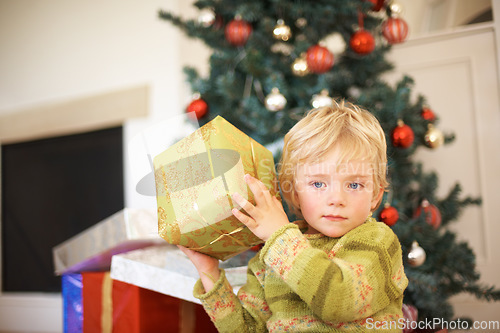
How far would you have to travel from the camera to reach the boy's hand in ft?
1.81

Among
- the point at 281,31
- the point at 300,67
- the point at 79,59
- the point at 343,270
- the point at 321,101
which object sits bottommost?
the point at 343,270

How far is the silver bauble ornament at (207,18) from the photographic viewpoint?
1114 millimetres

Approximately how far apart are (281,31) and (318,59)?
141mm

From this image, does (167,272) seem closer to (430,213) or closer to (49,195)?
(430,213)

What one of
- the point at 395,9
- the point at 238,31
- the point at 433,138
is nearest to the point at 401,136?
the point at 433,138

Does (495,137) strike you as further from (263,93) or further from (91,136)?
(91,136)

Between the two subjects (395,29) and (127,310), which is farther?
(395,29)

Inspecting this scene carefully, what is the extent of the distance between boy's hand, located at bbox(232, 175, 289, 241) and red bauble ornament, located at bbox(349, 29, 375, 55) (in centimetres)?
66

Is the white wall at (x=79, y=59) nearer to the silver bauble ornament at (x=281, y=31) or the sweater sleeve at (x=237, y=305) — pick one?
the silver bauble ornament at (x=281, y=31)

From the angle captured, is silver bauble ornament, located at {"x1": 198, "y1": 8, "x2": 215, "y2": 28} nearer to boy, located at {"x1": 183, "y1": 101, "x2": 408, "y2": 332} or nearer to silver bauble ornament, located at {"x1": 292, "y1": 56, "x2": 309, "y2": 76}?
silver bauble ornament, located at {"x1": 292, "y1": 56, "x2": 309, "y2": 76}

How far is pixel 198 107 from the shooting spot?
1.12 metres

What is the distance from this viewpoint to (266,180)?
61 centimetres

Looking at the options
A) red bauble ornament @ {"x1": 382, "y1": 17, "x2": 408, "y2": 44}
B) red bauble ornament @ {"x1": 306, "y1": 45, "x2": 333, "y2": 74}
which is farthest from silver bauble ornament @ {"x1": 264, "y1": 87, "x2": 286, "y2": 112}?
red bauble ornament @ {"x1": 382, "y1": 17, "x2": 408, "y2": 44}

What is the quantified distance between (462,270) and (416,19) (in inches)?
42.7
